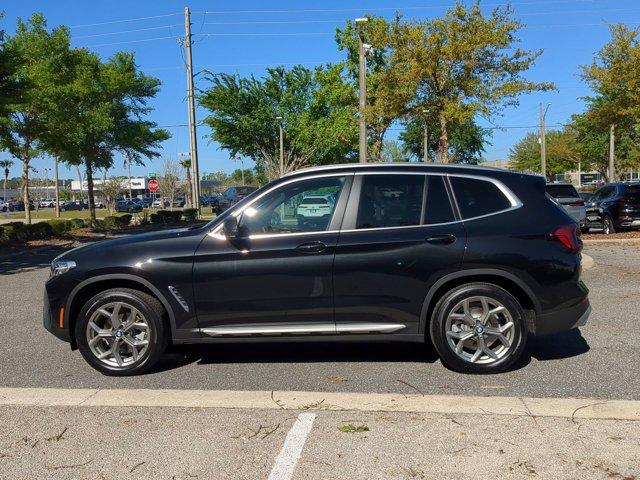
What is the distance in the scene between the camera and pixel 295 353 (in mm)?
5750

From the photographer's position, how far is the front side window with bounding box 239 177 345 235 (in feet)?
16.6

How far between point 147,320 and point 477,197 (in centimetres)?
291

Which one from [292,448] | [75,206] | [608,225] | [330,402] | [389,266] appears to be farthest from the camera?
[75,206]

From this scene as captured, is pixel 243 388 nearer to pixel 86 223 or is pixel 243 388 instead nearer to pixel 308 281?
pixel 308 281

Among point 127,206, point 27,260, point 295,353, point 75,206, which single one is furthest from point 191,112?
point 75,206

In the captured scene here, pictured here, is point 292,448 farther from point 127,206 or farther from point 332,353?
point 127,206

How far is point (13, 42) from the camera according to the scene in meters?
21.4

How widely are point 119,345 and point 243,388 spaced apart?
115 centimetres

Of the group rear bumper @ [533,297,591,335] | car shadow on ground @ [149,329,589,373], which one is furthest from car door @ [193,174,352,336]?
rear bumper @ [533,297,591,335]

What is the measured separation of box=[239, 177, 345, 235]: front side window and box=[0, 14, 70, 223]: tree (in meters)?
15.3

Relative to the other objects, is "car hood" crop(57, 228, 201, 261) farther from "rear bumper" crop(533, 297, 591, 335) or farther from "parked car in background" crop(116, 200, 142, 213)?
"parked car in background" crop(116, 200, 142, 213)

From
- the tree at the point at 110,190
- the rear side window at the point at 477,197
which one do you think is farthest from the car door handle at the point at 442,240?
the tree at the point at 110,190

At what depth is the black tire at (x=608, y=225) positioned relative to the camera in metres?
17.6

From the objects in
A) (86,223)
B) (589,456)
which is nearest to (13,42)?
(86,223)
